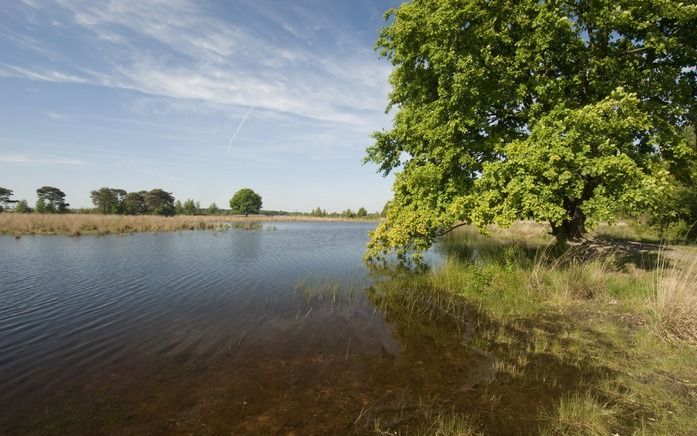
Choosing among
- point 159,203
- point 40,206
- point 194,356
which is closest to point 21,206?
point 40,206

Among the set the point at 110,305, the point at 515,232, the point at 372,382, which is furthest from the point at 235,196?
the point at 372,382

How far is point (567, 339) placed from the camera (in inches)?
316

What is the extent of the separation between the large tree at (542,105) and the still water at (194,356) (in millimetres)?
6454

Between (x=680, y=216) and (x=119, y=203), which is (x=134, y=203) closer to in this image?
(x=119, y=203)

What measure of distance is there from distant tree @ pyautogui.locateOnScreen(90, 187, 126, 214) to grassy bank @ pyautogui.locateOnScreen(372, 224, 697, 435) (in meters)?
88.4

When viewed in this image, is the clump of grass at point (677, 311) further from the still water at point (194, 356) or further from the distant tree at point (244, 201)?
the distant tree at point (244, 201)

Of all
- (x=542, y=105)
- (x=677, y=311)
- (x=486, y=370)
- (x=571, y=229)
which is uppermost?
(x=542, y=105)

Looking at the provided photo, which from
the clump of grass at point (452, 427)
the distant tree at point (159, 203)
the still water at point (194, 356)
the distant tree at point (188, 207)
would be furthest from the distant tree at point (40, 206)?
the clump of grass at point (452, 427)

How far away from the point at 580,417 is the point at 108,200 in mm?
102854

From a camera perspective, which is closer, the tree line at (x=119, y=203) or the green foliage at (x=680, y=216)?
the green foliage at (x=680, y=216)

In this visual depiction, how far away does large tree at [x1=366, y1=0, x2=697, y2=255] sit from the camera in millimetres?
10969

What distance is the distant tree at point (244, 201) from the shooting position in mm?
119125

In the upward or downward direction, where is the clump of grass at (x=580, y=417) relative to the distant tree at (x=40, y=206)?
downward

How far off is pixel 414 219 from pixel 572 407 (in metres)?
9.79
